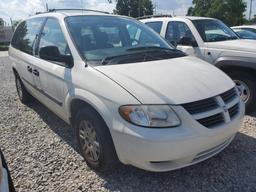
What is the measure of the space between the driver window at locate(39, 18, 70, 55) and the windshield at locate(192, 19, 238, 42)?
3106 millimetres

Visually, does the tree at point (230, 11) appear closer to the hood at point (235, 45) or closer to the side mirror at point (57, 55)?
the hood at point (235, 45)

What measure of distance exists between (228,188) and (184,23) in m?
3.99

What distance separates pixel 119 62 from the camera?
3.11 meters

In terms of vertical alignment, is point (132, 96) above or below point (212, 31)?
below

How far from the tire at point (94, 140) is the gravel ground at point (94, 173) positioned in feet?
0.63

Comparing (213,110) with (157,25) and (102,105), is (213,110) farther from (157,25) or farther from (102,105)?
(157,25)

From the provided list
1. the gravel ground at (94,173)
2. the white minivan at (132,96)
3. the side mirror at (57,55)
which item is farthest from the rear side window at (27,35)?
the gravel ground at (94,173)

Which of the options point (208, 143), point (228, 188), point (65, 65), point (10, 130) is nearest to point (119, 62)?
point (65, 65)

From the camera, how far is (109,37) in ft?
12.0

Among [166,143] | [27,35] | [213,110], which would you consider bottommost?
[166,143]

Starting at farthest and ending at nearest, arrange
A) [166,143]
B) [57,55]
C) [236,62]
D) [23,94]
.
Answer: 1. [23,94]
2. [236,62]
3. [57,55]
4. [166,143]

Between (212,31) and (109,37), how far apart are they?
310 cm

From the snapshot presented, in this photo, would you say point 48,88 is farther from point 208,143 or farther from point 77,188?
point 208,143

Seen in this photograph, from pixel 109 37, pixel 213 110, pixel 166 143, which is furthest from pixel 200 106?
pixel 109 37
